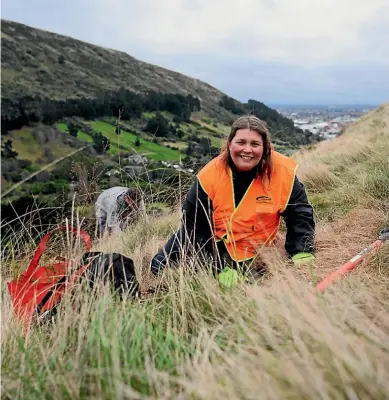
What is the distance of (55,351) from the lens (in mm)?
1674

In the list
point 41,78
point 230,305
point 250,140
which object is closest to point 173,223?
point 250,140

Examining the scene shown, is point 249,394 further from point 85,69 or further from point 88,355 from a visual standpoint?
point 85,69

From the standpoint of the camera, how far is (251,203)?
141 inches

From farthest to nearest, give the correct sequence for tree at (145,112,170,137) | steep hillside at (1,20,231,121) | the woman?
steep hillside at (1,20,231,121), tree at (145,112,170,137), the woman

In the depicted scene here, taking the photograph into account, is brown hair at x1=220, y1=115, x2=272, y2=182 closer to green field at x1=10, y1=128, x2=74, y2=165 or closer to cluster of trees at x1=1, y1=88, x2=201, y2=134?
green field at x1=10, y1=128, x2=74, y2=165

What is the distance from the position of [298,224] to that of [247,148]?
685 millimetres

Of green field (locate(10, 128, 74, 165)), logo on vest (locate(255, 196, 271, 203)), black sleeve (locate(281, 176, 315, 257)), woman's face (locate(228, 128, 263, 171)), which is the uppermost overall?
woman's face (locate(228, 128, 263, 171))

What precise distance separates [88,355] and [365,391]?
0.88 m

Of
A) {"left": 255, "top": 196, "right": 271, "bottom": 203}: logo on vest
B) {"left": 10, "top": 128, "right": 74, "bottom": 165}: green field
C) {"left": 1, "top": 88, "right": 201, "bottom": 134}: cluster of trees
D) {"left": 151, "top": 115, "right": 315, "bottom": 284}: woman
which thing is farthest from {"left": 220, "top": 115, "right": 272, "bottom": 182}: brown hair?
{"left": 1, "top": 88, "right": 201, "bottom": 134}: cluster of trees

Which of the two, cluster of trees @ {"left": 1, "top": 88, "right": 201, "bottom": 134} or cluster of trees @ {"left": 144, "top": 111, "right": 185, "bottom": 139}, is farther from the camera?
cluster of trees @ {"left": 1, "top": 88, "right": 201, "bottom": 134}

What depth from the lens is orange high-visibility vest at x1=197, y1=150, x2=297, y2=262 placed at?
11.7ft

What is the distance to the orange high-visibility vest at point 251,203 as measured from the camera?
3.55 metres

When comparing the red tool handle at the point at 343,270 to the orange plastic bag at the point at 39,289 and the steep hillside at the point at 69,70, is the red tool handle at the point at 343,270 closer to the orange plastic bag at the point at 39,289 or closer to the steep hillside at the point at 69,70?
the orange plastic bag at the point at 39,289

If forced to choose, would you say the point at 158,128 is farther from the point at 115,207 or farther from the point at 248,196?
the point at 248,196
